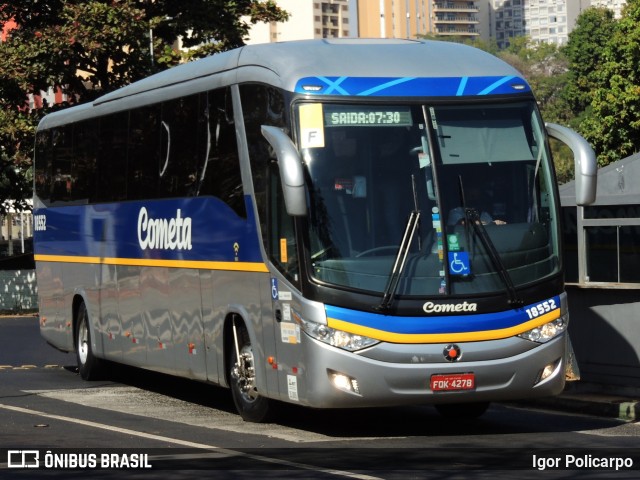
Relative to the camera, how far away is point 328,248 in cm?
1303

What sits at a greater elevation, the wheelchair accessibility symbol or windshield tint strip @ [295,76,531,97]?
windshield tint strip @ [295,76,531,97]

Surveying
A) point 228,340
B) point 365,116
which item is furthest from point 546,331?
point 228,340

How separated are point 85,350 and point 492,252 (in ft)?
29.4

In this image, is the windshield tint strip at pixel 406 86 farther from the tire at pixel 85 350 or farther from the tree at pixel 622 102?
the tree at pixel 622 102

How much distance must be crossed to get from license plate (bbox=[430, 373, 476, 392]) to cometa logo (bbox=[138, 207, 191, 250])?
4149 millimetres

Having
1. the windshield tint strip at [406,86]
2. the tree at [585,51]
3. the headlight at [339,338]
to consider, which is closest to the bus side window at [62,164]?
the windshield tint strip at [406,86]

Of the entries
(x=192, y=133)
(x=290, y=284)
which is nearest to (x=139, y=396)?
(x=192, y=133)

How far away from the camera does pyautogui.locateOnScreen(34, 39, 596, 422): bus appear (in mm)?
12883

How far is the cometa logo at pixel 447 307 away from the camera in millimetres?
12867

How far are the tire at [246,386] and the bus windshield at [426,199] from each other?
1.97 meters

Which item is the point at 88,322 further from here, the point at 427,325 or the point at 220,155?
the point at 427,325

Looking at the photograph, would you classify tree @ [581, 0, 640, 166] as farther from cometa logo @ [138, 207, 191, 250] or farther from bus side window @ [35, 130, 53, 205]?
cometa logo @ [138, 207, 191, 250]

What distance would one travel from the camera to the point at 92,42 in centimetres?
3912

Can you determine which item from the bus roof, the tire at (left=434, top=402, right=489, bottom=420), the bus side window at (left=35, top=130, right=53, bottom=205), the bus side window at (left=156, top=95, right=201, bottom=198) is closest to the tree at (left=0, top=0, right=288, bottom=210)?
the bus side window at (left=35, top=130, right=53, bottom=205)
